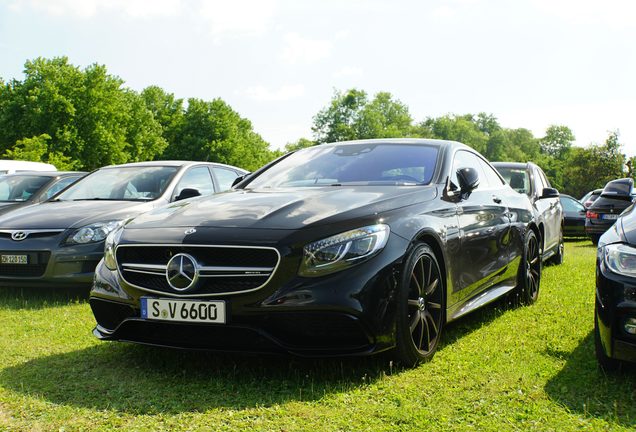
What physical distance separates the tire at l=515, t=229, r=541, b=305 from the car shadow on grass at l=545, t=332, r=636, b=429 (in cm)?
191

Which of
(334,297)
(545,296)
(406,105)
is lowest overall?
(545,296)

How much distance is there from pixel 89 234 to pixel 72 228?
0.18m

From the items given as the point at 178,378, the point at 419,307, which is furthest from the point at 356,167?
the point at 178,378

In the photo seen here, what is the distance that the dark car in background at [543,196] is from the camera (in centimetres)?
Result: 911

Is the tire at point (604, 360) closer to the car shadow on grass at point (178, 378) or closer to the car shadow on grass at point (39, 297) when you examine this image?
the car shadow on grass at point (178, 378)

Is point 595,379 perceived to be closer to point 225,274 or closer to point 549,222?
point 225,274

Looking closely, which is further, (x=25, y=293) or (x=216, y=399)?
(x=25, y=293)

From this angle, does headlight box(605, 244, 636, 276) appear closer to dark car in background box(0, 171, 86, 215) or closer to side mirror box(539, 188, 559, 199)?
side mirror box(539, 188, 559, 199)

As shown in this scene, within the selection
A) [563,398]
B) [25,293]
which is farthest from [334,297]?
[25,293]

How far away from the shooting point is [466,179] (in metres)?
4.93

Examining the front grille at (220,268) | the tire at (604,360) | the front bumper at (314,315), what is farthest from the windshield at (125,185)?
the tire at (604,360)

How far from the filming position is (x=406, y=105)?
84875 millimetres

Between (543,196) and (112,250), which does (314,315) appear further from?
(543,196)

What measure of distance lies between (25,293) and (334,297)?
522 cm
